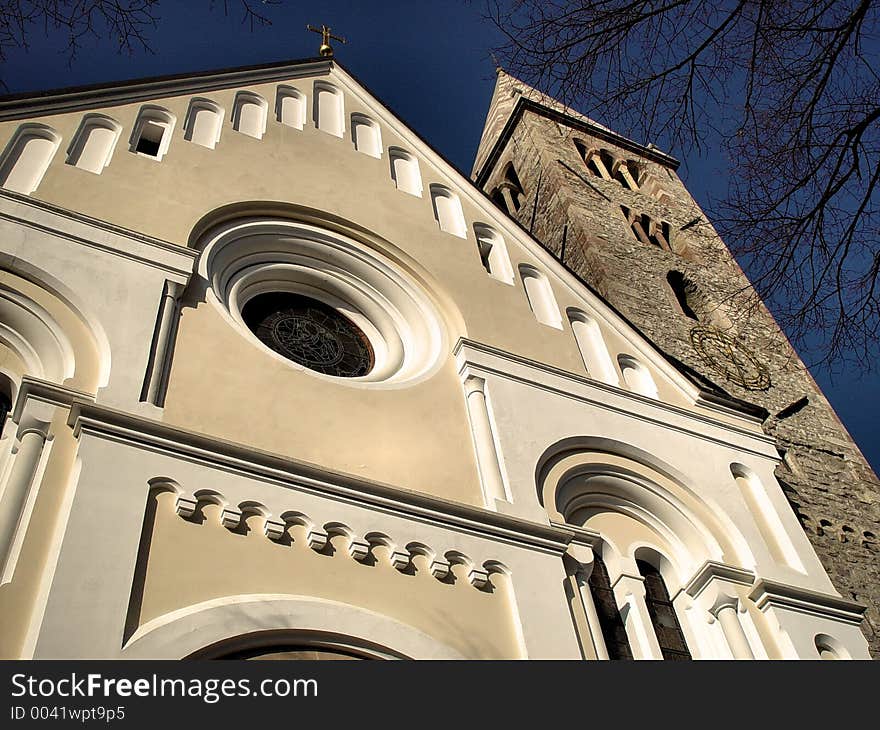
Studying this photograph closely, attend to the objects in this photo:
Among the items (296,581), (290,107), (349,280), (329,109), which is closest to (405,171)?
(329,109)

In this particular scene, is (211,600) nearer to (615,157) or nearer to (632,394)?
(632,394)

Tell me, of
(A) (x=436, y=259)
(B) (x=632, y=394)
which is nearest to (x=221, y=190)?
(A) (x=436, y=259)

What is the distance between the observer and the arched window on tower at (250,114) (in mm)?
12259

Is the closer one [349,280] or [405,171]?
[349,280]

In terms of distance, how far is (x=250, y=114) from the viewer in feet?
42.0

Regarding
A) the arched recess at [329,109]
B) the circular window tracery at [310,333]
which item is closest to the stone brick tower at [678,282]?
the circular window tracery at [310,333]

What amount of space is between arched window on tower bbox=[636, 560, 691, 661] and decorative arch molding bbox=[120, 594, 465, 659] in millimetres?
2765

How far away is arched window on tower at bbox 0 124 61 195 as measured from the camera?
9.27 metres

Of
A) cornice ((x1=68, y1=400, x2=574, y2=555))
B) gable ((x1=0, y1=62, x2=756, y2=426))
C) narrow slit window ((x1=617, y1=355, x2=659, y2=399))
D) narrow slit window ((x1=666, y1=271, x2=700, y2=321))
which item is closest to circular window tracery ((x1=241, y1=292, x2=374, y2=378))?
gable ((x1=0, y1=62, x2=756, y2=426))

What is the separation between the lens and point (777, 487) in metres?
10.9

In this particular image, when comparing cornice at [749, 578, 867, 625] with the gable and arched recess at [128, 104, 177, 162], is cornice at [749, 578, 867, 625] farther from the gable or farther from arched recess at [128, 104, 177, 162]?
arched recess at [128, 104, 177, 162]

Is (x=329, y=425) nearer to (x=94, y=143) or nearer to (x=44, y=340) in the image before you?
(x=44, y=340)

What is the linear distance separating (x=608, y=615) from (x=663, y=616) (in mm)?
764

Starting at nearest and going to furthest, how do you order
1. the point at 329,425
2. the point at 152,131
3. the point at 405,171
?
1. the point at 329,425
2. the point at 152,131
3. the point at 405,171
